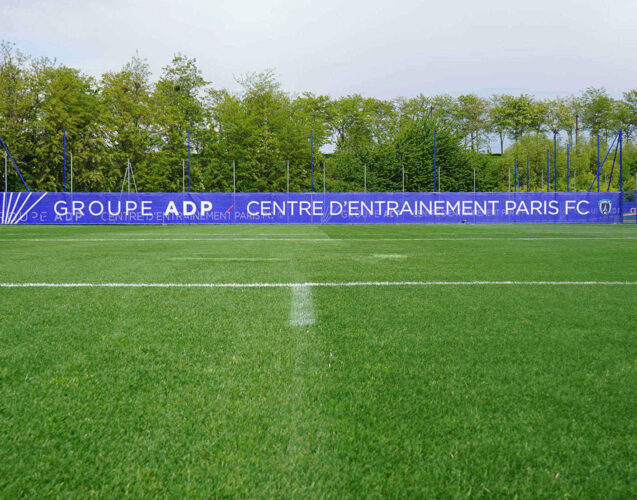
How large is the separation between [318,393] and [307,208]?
22.3 m

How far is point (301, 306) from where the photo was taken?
323 cm

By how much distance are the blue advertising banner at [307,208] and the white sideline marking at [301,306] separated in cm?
1989

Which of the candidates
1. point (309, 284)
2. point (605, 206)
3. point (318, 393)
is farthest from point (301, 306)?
point (605, 206)

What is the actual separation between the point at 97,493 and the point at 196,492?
0.73 ft

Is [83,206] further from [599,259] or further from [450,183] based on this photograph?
[450,183]

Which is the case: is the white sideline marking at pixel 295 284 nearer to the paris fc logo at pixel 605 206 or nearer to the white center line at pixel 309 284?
the white center line at pixel 309 284

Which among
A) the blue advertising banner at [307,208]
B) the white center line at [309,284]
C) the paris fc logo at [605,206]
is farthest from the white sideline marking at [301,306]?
the paris fc logo at [605,206]

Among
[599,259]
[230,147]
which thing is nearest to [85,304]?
[599,259]

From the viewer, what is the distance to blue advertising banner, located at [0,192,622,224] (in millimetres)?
22500

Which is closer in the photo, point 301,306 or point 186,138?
point 301,306

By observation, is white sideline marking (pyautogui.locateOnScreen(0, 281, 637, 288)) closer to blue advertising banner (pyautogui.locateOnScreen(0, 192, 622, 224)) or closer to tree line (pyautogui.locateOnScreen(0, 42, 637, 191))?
blue advertising banner (pyautogui.locateOnScreen(0, 192, 622, 224))

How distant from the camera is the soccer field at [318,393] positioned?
1.19 m

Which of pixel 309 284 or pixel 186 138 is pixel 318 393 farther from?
pixel 186 138

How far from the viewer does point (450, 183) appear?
37.0 metres
